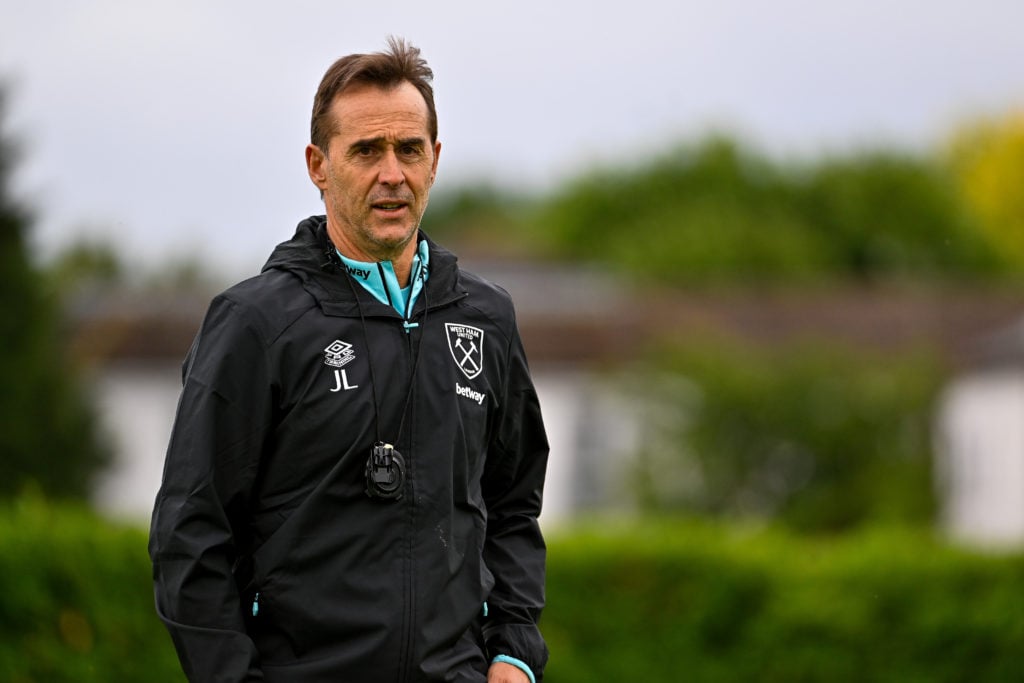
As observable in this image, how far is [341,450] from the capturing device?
11.9ft

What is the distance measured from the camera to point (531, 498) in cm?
413

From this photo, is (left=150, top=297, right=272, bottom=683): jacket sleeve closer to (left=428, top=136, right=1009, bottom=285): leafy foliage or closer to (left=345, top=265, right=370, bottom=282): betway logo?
(left=345, top=265, right=370, bottom=282): betway logo

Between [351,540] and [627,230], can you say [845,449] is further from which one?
[627,230]

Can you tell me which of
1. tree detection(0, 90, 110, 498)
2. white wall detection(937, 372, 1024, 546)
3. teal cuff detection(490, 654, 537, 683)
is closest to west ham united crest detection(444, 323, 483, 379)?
teal cuff detection(490, 654, 537, 683)

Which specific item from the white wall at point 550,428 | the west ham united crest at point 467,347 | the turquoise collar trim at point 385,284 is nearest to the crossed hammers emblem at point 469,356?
the west ham united crest at point 467,347

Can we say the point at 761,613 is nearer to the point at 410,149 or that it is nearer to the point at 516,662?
the point at 516,662

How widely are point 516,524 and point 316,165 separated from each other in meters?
0.97

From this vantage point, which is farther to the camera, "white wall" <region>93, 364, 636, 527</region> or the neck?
"white wall" <region>93, 364, 636, 527</region>

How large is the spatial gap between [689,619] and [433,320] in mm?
5416

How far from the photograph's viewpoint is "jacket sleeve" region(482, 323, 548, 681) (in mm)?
3959

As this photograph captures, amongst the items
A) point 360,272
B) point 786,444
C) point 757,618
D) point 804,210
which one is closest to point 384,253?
point 360,272

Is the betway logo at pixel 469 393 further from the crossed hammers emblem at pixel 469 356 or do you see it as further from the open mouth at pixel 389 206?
the open mouth at pixel 389 206

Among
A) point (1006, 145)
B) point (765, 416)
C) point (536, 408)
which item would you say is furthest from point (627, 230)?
point (536, 408)

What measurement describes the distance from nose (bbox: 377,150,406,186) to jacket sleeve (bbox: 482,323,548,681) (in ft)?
1.79
